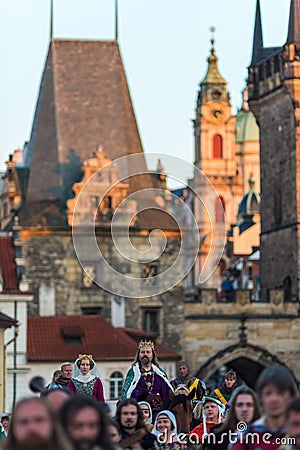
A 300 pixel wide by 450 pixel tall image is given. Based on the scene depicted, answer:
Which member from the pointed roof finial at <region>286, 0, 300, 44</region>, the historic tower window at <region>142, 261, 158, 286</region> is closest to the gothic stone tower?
the pointed roof finial at <region>286, 0, 300, 44</region>

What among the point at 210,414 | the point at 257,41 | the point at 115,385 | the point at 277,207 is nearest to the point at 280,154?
the point at 277,207

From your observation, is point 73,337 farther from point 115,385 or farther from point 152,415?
point 152,415

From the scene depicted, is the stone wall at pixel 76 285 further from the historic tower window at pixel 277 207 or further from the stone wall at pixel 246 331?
the historic tower window at pixel 277 207

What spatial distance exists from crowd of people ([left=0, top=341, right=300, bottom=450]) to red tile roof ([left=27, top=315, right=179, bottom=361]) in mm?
30145

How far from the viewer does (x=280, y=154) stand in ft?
179

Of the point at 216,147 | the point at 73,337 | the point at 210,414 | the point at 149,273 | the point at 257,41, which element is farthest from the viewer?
the point at 216,147

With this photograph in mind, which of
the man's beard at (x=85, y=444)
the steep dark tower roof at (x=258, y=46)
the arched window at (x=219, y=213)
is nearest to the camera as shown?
the man's beard at (x=85, y=444)

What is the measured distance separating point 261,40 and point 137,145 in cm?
686

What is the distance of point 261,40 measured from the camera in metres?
57.8

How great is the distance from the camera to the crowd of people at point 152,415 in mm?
7188

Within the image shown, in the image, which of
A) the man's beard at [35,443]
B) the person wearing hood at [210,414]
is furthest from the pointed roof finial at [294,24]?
the man's beard at [35,443]

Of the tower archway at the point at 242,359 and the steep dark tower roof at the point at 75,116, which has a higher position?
the steep dark tower roof at the point at 75,116

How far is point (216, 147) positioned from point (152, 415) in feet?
330

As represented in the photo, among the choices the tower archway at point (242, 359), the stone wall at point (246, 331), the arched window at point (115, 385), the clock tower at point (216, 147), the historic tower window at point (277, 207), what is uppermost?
the clock tower at point (216, 147)
